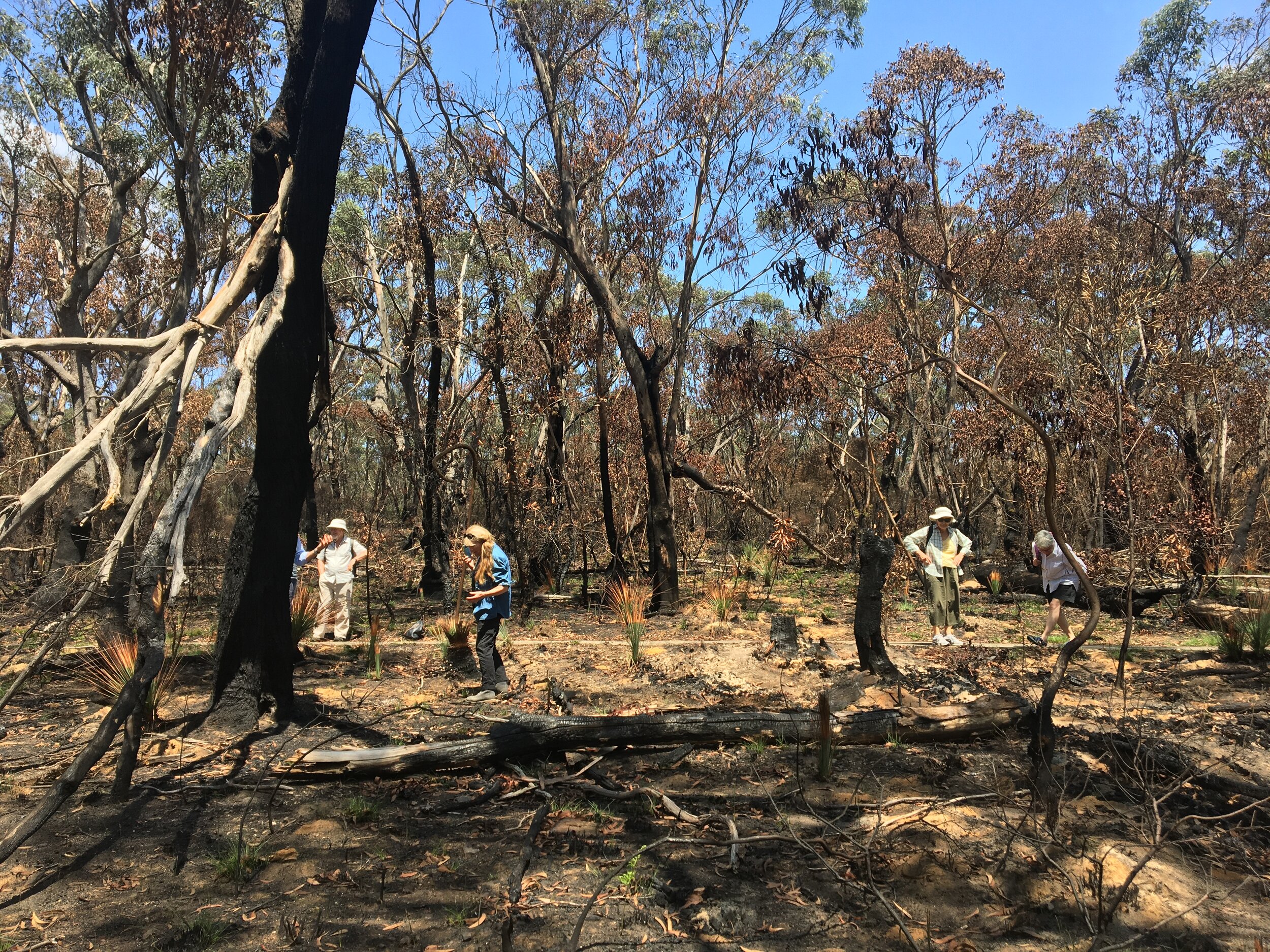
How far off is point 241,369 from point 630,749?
3.40 m

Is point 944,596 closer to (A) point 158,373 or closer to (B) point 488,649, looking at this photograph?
(B) point 488,649

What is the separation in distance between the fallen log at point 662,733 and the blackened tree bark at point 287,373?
3.92 feet

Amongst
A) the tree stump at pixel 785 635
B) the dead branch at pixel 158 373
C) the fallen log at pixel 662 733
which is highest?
the dead branch at pixel 158 373

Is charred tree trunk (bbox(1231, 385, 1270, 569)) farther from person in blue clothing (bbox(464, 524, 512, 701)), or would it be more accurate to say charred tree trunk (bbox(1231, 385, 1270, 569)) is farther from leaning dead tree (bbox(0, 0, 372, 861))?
leaning dead tree (bbox(0, 0, 372, 861))

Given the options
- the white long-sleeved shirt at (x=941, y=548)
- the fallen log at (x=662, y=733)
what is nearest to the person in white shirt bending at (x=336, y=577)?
the fallen log at (x=662, y=733)

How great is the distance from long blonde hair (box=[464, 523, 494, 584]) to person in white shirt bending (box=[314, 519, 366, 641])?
288 cm

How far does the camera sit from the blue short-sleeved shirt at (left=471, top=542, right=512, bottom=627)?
720cm

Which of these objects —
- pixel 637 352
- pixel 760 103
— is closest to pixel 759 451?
pixel 760 103

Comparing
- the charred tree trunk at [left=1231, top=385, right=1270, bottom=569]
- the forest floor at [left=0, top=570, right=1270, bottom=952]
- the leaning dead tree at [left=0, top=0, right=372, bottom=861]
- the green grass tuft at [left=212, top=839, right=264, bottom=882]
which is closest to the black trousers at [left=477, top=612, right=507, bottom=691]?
the forest floor at [left=0, top=570, right=1270, bottom=952]

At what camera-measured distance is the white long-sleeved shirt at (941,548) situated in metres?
9.09

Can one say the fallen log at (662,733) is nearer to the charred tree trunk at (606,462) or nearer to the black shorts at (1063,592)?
the black shorts at (1063,592)

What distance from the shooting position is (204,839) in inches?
170

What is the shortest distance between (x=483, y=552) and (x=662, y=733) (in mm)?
2662

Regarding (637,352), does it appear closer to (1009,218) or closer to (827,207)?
(827,207)
